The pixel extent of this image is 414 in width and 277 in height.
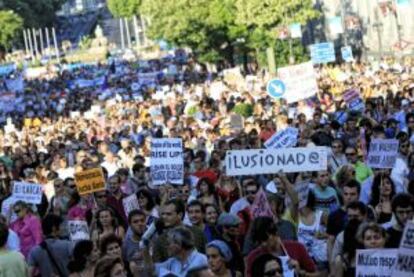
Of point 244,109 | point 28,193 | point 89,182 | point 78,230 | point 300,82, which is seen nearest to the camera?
point 78,230

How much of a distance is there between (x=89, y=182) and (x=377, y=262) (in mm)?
6191

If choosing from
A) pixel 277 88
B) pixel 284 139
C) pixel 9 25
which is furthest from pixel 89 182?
pixel 9 25

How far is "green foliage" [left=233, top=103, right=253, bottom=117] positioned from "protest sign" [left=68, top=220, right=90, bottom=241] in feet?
58.6

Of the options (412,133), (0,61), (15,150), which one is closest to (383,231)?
(412,133)

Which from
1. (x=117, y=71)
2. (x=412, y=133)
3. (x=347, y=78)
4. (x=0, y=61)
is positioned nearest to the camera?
(x=412, y=133)

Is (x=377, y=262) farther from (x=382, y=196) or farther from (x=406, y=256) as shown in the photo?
(x=382, y=196)

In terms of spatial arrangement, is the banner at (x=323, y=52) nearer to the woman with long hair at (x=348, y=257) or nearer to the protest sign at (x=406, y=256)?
the woman with long hair at (x=348, y=257)

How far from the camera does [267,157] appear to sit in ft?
42.5

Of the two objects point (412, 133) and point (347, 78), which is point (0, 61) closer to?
point (347, 78)

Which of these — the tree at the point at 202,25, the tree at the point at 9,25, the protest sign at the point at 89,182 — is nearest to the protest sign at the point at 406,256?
the protest sign at the point at 89,182

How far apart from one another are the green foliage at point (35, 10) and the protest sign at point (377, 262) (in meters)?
125

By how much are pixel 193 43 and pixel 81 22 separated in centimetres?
11260

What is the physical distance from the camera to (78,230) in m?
12.8

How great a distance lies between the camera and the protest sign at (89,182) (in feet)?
48.5
